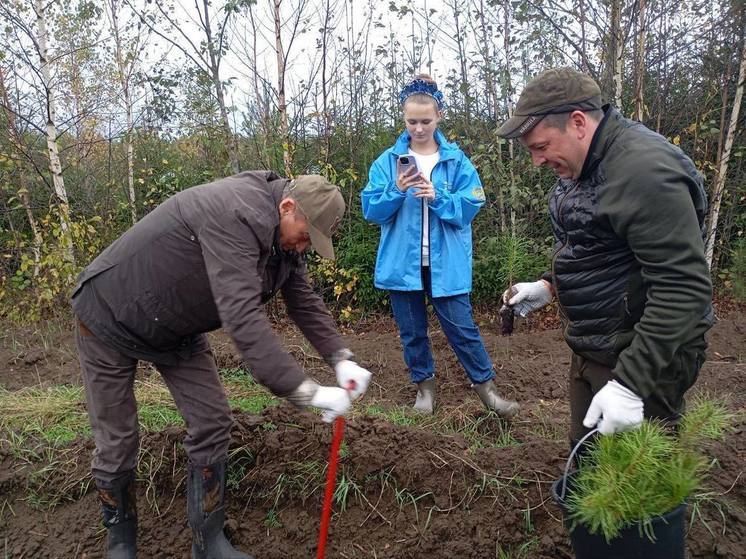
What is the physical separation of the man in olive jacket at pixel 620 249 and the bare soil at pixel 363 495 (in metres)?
0.73

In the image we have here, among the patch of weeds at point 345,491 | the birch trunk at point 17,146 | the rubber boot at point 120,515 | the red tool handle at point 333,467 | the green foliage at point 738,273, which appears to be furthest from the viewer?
the green foliage at point 738,273

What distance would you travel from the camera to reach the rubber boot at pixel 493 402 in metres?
Answer: 3.67

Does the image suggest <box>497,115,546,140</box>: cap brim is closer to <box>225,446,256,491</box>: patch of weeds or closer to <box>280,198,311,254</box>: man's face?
<box>280,198,311,254</box>: man's face

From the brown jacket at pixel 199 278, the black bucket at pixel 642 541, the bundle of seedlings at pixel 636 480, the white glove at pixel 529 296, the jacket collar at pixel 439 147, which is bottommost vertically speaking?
the black bucket at pixel 642 541

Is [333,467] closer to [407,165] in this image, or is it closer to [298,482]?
[298,482]

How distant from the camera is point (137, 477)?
10.3ft

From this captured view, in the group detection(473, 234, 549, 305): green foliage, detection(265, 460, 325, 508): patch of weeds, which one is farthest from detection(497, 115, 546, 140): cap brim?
detection(473, 234, 549, 305): green foliage

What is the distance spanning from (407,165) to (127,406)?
2.14 meters

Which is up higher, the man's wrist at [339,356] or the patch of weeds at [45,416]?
the man's wrist at [339,356]

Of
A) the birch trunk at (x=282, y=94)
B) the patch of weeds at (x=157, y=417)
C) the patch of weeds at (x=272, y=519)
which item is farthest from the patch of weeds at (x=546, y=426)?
the birch trunk at (x=282, y=94)

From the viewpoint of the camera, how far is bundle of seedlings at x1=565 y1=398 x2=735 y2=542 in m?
1.77

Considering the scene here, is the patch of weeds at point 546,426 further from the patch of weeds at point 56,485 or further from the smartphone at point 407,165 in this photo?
the patch of weeds at point 56,485

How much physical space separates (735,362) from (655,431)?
4.00 meters

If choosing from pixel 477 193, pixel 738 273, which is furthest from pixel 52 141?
pixel 738 273
